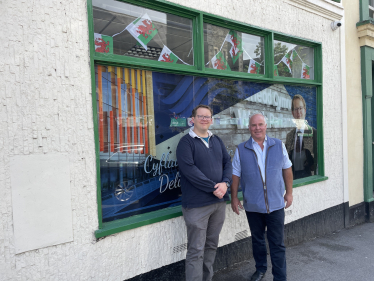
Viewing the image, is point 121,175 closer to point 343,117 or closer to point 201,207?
point 201,207

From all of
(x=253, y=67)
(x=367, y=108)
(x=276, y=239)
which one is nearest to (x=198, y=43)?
(x=253, y=67)

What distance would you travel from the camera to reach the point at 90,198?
2764 mm

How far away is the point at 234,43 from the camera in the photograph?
431 centimetres

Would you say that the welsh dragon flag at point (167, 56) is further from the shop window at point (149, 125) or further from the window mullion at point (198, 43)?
the window mullion at point (198, 43)

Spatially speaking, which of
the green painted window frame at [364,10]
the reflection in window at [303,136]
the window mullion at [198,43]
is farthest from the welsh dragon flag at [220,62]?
the green painted window frame at [364,10]

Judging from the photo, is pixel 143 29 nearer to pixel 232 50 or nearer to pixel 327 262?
pixel 232 50

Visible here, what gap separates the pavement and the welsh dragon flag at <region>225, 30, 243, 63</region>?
116 inches

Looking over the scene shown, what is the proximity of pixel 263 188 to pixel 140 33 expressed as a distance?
226 centimetres

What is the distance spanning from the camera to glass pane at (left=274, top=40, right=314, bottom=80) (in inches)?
191

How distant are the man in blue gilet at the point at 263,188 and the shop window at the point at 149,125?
2.49 ft

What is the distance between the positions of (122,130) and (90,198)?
0.81 metres

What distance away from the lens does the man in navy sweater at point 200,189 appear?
2.89 m

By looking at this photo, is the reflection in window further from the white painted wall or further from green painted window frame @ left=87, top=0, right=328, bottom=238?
the white painted wall

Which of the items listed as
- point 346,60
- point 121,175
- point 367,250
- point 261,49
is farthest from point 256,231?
point 346,60
